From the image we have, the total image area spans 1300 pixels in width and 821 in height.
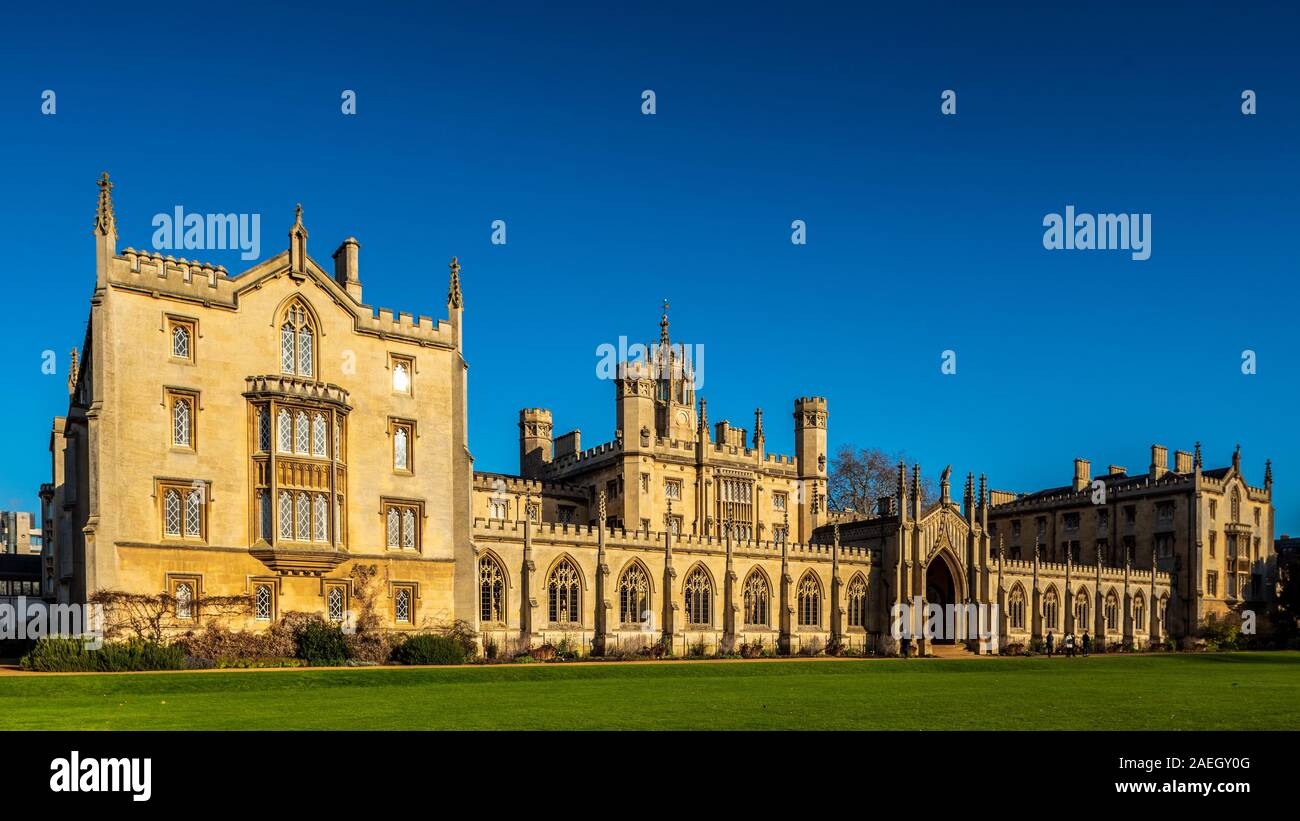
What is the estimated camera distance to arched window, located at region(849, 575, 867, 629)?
2087 inches

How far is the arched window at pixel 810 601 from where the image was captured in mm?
51344

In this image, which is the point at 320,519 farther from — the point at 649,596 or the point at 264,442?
the point at 649,596

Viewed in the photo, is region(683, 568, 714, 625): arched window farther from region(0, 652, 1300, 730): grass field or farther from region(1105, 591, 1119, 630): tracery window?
region(1105, 591, 1119, 630): tracery window

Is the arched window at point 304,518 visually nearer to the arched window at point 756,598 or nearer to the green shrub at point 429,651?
the green shrub at point 429,651

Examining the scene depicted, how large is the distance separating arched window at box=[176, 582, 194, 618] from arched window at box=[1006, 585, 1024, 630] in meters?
43.5

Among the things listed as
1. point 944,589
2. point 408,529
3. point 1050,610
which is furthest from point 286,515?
point 1050,610

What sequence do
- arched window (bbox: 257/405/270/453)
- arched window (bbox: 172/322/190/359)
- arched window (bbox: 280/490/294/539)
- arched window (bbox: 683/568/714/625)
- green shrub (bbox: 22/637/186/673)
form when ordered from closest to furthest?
green shrub (bbox: 22/637/186/673) < arched window (bbox: 172/322/190/359) < arched window (bbox: 280/490/294/539) < arched window (bbox: 257/405/270/453) < arched window (bbox: 683/568/714/625)

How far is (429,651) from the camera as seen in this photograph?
119ft

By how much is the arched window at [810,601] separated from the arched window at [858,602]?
6.35ft

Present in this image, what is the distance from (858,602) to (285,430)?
29.2 metres

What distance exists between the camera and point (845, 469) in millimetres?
85750

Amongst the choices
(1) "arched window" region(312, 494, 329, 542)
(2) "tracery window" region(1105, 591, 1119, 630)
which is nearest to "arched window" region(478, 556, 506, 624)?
(1) "arched window" region(312, 494, 329, 542)
